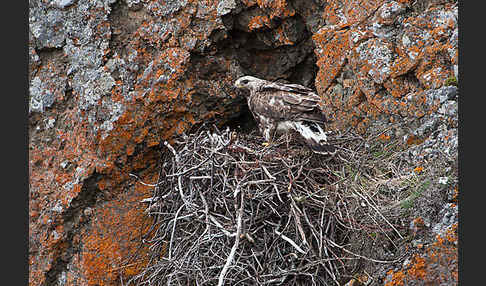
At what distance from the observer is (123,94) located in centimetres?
532

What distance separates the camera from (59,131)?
5.43 meters

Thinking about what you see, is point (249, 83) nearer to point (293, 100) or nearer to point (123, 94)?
point (293, 100)

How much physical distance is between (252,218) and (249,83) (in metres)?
1.55

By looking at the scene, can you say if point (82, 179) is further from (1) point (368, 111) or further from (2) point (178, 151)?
(1) point (368, 111)

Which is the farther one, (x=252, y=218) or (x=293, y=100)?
(x=293, y=100)

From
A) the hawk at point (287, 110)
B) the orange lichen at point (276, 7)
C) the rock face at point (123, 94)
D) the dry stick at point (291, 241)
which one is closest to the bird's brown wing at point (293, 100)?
the hawk at point (287, 110)

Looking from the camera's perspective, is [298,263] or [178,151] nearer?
[298,263]

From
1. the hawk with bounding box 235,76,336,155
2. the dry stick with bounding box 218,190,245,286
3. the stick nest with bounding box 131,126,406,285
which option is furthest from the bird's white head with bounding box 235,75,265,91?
the dry stick with bounding box 218,190,245,286

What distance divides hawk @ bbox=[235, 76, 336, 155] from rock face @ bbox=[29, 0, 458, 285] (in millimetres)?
436

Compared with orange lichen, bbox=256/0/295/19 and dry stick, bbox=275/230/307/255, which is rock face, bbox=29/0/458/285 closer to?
orange lichen, bbox=256/0/295/19

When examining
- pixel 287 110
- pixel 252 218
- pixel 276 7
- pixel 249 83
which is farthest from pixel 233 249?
pixel 276 7

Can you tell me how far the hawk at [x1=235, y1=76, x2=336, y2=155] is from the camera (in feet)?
16.3

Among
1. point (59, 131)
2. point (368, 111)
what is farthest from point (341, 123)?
point (59, 131)

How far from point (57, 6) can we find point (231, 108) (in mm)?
1964
